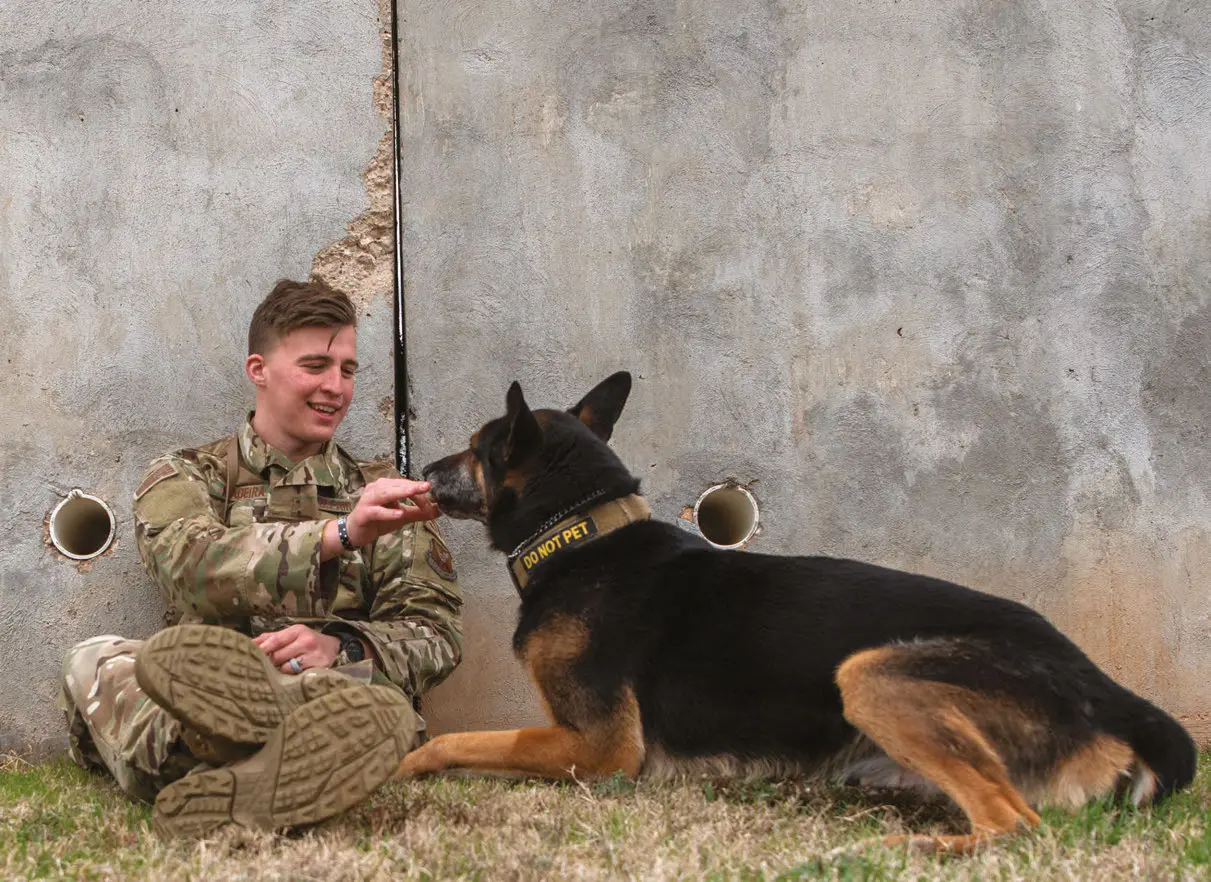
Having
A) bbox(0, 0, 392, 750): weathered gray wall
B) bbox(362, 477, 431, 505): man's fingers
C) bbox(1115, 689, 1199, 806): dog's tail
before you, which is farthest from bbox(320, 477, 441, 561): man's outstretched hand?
bbox(1115, 689, 1199, 806): dog's tail

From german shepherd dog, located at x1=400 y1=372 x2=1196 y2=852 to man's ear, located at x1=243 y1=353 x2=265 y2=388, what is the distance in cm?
86

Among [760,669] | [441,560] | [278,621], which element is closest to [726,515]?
[441,560]

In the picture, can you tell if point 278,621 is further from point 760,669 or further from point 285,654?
point 760,669

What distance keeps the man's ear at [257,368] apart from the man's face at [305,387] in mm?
16

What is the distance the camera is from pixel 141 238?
16.1ft

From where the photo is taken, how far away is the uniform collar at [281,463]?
440 cm

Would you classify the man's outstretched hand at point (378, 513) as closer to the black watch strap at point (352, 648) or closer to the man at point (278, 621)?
the man at point (278, 621)

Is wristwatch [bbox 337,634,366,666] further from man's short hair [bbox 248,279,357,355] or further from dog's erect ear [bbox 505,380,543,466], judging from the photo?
man's short hair [bbox 248,279,357,355]

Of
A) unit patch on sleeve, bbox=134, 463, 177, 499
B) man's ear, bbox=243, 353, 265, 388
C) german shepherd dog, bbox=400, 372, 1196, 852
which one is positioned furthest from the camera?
man's ear, bbox=243, 353, 265, 388

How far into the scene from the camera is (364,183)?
5.02 metres

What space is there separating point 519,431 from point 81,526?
2.27 m

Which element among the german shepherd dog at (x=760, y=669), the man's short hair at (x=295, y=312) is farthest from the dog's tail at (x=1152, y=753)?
the man's short hair at (x=295, y=312)

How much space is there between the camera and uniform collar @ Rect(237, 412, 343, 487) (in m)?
4.40

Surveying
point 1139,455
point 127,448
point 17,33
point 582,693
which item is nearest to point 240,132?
point 17,33
